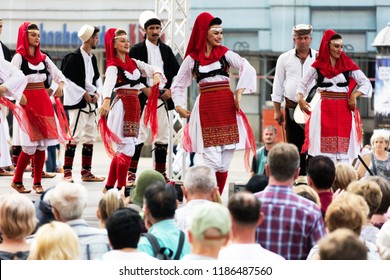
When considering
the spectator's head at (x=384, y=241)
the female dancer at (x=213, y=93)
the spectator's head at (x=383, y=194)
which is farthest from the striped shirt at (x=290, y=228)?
the female dancer at (x=213, y=93)

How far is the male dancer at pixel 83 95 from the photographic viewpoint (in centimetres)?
1009

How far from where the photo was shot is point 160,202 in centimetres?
519

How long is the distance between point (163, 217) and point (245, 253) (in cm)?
61

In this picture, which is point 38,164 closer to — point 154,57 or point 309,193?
point 154,57

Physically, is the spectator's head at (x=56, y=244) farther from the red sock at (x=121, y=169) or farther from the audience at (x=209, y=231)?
the red sock at (x=121, y=169)

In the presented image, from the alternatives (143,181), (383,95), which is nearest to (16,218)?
(143,181)

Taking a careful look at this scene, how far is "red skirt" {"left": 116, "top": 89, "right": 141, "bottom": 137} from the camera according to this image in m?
8.91

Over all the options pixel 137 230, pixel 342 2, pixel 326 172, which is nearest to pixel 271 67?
pixel 342 2

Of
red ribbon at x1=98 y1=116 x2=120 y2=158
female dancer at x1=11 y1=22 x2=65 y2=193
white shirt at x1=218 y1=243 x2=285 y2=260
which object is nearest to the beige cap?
female dancer at x1=11 y1=22 x2=65 y2=193

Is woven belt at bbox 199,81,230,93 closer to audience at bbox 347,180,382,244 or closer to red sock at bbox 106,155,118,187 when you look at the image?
red sock at bbox 106,155,118,187

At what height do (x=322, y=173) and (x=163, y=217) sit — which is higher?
(x=322, y=173)

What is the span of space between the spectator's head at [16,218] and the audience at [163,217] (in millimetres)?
537

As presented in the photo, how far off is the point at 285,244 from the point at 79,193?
1.03 m

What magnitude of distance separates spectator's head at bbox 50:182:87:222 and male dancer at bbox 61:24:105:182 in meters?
4.53
